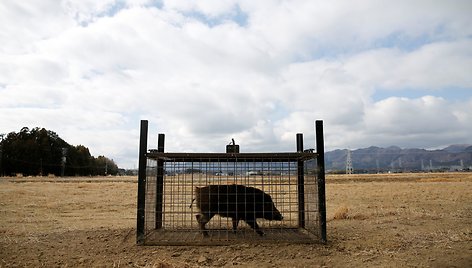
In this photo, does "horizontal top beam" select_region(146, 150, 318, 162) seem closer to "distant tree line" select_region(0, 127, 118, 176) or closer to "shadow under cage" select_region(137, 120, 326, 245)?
"shadow under cage" select_region(137, 120, 326, 245)

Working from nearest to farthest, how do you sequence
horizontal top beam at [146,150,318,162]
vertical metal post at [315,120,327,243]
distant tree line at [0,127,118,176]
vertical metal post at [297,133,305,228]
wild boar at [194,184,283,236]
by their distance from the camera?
1. vertical metal post at [315,120,327,243]
2. horizontal top beam at [146,150,318,162]
3. wild boar at [194,184,283,236]
4. vertical metal post at [297,133,305,228]
5. distant tree line at [0,127,118,176]

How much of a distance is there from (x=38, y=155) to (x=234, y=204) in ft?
257

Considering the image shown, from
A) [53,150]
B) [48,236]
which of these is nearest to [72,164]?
[53,150]

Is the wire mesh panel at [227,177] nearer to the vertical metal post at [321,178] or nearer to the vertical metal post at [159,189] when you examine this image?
the vertical metal post at [159,189]

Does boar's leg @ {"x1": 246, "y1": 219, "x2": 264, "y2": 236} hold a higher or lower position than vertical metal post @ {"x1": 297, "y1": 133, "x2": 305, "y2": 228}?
lower

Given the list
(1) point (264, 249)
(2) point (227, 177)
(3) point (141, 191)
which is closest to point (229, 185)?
(2) point (227, 177)

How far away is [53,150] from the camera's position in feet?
270

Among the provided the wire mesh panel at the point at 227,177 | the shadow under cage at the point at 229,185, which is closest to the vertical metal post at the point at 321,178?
the shadow under cage at the point at 229,185

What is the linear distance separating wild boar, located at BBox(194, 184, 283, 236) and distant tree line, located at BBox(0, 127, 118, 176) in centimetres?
7019

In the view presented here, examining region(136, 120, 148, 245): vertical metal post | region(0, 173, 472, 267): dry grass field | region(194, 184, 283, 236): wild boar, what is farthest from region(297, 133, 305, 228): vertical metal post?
region(136, 120, 148, 245): vertical metal post

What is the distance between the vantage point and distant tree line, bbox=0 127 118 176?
74.1 meters

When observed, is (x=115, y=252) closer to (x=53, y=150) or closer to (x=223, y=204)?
(x=223, y=204)

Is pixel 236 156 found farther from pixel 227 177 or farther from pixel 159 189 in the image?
pixel 159 189

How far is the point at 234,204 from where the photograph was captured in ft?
31.1
